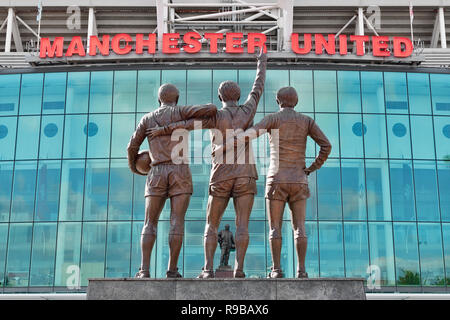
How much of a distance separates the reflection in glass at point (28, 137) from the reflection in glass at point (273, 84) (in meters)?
10.7

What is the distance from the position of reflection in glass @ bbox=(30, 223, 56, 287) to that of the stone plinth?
20214 mm

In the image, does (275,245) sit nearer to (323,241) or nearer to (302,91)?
(323,241)

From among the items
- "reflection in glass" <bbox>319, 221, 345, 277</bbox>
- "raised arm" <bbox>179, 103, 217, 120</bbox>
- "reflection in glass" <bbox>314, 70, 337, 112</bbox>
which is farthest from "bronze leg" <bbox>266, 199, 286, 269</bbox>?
"reflection in glass" <bbox>314, 70, 337, 112</bbox>

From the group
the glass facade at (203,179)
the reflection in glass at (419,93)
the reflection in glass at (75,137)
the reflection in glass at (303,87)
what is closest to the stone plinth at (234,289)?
the glass facade at (203,179)

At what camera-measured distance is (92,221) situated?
29.8 meters

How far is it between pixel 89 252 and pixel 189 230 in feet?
14.7

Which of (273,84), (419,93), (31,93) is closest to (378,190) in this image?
(419,93)

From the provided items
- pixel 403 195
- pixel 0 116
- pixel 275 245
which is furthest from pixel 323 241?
pixel 275 245

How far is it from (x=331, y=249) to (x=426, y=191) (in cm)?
521

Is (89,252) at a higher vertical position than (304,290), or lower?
higher

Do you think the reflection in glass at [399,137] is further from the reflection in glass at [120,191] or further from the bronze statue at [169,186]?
the bronze statue at [169,186]

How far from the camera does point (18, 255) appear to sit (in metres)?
29.7

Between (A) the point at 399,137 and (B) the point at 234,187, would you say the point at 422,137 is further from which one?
(B) the point at 234,187
